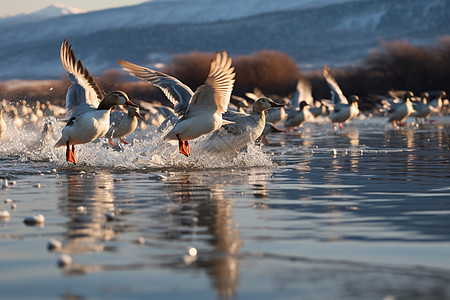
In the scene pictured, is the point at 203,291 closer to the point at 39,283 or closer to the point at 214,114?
the point at 39,283

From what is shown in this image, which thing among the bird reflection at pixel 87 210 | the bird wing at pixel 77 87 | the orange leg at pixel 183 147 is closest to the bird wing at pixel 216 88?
the orange leg at pixel 183 147

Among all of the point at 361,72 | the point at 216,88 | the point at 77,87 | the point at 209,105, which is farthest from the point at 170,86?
the point at 361,72

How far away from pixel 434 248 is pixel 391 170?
660 centimetres

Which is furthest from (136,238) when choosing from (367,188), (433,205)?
(367,188)

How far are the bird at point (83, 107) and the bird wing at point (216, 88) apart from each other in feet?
3.77

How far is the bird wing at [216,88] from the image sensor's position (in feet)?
37.1

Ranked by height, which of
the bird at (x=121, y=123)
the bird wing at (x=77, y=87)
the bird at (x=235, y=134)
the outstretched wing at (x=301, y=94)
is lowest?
the bird at (x=235, y=134)

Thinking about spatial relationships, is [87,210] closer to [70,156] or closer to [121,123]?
[70,156]

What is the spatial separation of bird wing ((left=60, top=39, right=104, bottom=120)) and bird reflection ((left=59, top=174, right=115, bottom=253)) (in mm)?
2193

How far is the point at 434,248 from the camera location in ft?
18.3

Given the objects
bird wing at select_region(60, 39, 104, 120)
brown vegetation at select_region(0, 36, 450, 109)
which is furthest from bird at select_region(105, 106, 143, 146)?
brown vegetation at select_region(0, 36, 450, 109)

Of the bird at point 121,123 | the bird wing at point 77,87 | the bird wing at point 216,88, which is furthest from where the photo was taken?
the bird at point 121,123

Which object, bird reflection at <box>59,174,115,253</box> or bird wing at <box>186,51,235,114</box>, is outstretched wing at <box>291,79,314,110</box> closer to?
bird wing at <box>186,51,235,114</box>

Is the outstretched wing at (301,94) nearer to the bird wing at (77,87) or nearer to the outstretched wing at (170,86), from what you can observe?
the outstretched wing at (170,86)
